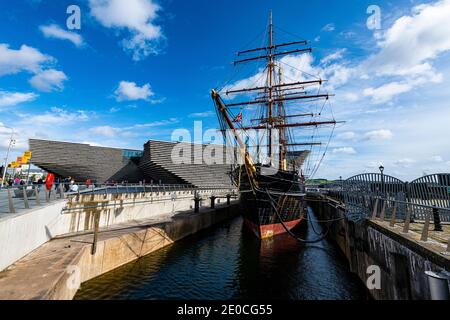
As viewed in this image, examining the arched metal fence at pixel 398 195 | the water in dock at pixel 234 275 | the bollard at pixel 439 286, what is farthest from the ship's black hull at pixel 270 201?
the bollard at pixel 439 286

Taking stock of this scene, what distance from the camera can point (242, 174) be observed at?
20609 millimetres

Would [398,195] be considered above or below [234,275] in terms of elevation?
above

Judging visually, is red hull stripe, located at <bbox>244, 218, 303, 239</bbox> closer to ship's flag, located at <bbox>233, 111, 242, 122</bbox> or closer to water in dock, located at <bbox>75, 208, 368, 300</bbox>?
water in dock, located at <bbox>75, 208, 368, 300</bbox>

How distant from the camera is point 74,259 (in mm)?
8773

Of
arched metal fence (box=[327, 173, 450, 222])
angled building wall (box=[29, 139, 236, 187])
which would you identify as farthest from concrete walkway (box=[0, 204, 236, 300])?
angled building wall (box=[29, 139, 236, 187])

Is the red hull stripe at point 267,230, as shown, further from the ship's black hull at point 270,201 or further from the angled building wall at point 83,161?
the angled building wall at point 83,161

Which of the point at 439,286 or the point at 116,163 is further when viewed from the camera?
the point at 116,163

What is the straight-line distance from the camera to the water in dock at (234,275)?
381 inches

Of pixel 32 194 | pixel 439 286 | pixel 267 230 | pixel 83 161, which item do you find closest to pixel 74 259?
pixel 32 194

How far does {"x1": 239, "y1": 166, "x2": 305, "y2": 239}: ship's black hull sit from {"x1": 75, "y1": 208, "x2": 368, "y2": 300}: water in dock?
1.84m

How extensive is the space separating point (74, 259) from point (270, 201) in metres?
13.6

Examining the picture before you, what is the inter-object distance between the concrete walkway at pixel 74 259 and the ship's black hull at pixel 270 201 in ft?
22.0

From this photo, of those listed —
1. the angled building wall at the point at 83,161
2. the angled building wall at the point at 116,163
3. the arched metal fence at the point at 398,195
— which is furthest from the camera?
the angled building wall at the point at 83,161

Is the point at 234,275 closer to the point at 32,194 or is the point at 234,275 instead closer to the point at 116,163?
the point at 32,194
